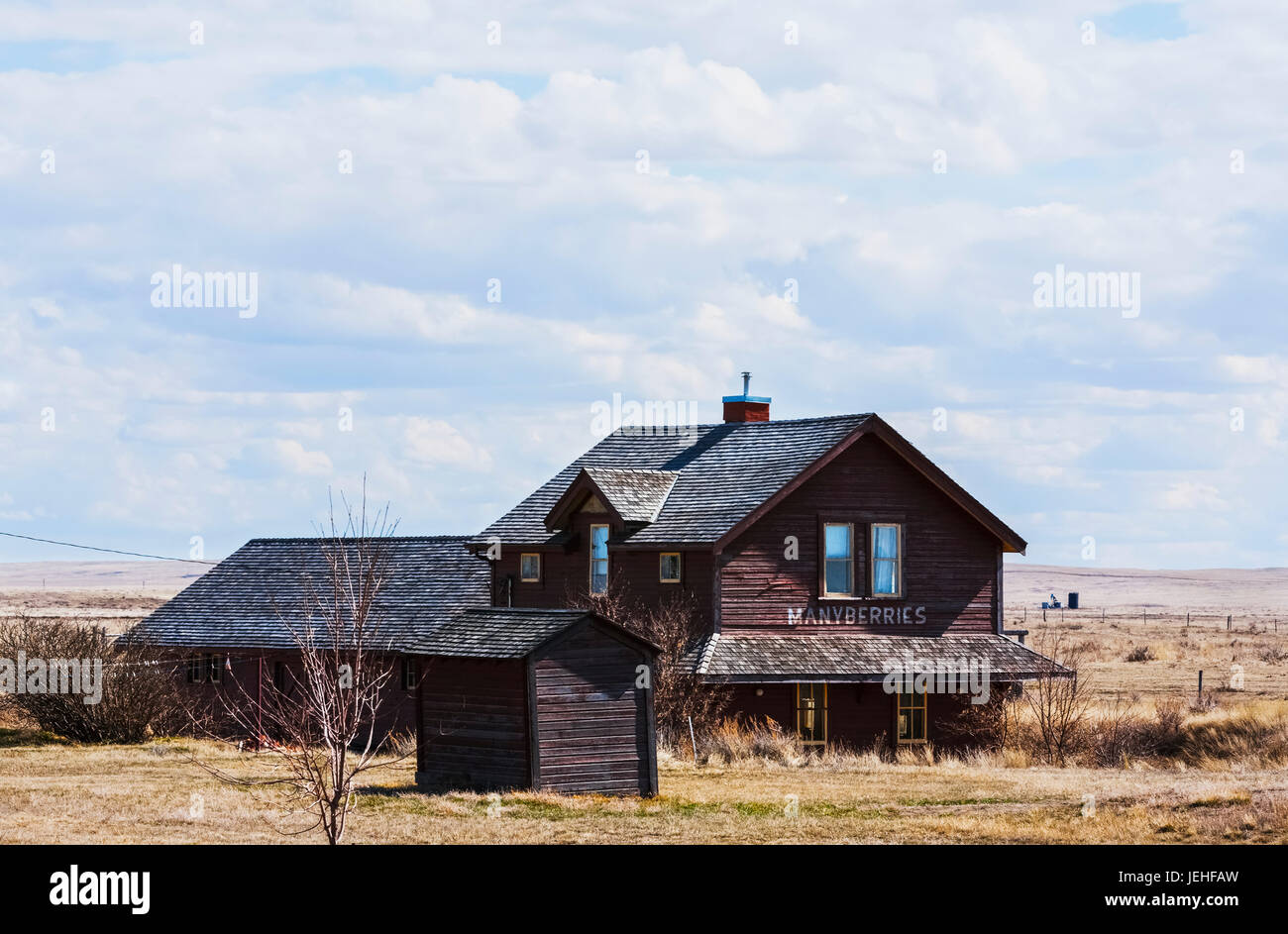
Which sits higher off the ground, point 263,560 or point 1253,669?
point 263,560

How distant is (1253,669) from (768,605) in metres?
33.7

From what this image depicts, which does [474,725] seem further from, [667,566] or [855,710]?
[855,710]

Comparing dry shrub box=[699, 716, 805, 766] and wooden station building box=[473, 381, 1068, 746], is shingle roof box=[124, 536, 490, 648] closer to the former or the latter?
wooden station building box=[473, 381, 1068, 746]

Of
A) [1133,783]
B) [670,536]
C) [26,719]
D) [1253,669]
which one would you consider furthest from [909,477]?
[1253,669]

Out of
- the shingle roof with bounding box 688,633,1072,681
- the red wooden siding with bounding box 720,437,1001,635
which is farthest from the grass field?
the red wooden siding with bounding box 720,437,1001,635

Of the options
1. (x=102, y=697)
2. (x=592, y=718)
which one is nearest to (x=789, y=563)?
(x=592, y=718)

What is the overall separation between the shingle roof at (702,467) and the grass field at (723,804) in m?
6.24

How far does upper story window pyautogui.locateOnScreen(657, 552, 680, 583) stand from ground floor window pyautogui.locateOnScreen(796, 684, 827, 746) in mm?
3725

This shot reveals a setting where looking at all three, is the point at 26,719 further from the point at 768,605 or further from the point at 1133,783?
the point at 1133,783

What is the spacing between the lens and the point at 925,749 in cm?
3628

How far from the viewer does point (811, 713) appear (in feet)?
119

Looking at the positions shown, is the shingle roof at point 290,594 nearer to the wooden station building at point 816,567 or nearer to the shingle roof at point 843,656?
the wooden station building at point 816,567

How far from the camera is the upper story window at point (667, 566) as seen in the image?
122 feet

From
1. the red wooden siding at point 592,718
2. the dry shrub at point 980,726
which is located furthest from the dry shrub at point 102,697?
the dry shrub at point 980,726
